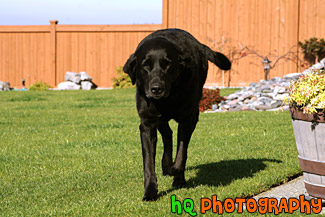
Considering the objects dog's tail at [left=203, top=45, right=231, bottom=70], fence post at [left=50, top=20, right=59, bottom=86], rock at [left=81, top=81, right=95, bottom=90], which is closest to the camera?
dog's tail at [left=203, top=45, right=231, bottom=70]

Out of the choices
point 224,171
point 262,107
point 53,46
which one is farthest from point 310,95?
point 53,46

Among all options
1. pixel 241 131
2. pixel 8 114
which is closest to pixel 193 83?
pixel 241 131

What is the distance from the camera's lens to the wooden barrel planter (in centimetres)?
379

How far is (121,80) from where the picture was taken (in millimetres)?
18594

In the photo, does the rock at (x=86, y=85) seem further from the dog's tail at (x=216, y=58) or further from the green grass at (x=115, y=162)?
the dog's tail at (x=216, y=58)

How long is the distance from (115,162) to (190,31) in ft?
43.5

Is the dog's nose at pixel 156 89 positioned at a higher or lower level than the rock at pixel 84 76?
lower

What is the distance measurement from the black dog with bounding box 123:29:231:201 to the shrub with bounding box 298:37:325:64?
43.5ft

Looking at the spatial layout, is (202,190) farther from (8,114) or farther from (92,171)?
(8,114)

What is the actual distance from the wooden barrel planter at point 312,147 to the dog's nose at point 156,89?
3.79 ft

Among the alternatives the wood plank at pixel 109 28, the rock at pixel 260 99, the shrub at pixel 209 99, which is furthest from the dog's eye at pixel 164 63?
the wood plank at pixel 109 28

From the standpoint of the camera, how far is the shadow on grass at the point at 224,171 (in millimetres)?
4711

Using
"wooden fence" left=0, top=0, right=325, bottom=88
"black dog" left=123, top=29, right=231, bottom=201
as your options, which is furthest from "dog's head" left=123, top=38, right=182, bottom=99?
"wooden fence" left=0, top=0, right=325, bottom=88

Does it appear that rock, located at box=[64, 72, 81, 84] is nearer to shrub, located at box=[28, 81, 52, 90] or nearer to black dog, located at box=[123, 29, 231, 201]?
shrub, located at box=[28, 81, 52, 90]
